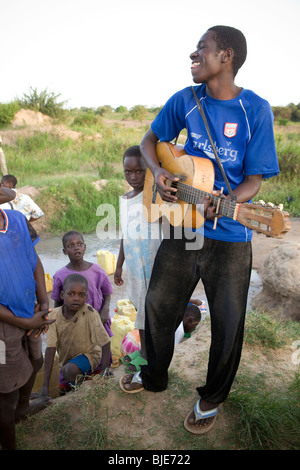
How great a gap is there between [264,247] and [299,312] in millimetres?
2754

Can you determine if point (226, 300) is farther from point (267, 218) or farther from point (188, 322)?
point (188, 322)

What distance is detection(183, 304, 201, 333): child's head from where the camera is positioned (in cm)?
367

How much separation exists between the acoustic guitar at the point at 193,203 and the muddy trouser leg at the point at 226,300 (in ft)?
0.69

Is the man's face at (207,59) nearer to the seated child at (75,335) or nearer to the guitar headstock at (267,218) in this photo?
the guitar headstock at (267,218)

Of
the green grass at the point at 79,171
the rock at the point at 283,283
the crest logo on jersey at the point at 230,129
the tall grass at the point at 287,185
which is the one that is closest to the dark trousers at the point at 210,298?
the crest logo on jersey at the point at 230,129

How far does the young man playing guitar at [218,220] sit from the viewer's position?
1.83 metres

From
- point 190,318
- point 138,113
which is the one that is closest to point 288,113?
point 138,113

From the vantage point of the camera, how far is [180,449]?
2.06 meters

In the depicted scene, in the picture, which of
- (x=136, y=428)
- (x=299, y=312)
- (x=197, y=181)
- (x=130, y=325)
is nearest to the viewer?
(x=197, y=181)

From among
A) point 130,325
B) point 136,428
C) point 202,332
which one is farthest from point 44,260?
point 136,428

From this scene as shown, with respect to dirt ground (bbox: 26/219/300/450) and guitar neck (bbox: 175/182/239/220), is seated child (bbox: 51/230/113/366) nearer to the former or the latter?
dirt ground (bbox: 26/219/300/450)

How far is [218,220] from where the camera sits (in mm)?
1963

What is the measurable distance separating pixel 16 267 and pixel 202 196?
1084 millimetres
